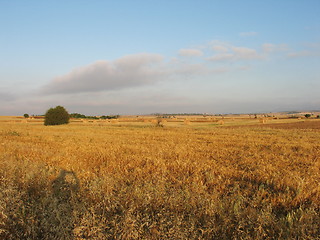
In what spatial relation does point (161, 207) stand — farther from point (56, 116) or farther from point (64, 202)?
point (56, 116)

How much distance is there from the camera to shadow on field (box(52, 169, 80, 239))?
2928mm

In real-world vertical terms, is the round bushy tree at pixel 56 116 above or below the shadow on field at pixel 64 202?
above

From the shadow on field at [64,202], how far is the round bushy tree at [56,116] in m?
37.5

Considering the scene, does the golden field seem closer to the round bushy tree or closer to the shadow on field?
the shadow on field

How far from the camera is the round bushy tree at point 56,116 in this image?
3962 cm

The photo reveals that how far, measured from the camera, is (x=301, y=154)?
8.68m

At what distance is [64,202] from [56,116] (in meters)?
40.2

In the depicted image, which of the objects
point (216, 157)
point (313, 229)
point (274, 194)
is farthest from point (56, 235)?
point (216, 157)

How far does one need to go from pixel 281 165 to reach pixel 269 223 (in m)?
4.20

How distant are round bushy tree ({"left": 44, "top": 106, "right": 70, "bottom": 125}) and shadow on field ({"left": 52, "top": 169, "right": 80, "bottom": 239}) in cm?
3747

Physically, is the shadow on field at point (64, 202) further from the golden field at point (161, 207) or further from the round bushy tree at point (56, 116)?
the round bushy tree at point (56, 116)

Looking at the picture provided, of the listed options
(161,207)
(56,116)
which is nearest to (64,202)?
(161,207)

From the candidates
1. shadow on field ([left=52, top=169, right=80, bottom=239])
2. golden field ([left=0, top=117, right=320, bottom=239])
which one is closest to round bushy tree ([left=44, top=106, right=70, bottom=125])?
golden field ([left=0, top=117, right=320, bottom=239])

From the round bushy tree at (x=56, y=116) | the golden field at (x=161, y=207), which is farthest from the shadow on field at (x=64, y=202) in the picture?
the round bushy tree at (x=56, y=116)
